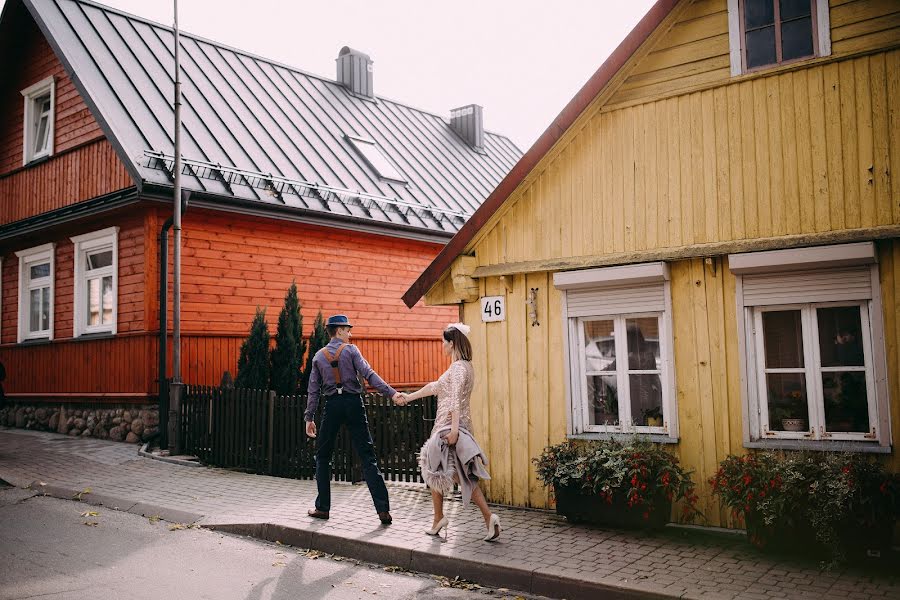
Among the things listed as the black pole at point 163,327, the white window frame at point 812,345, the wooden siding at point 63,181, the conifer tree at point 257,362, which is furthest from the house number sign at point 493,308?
the wooden siding at point 63,181

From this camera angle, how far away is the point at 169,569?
646cm

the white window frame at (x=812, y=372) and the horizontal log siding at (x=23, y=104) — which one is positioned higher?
the horizontal log siding at (x=23, y=104)

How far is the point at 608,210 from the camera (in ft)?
28.5

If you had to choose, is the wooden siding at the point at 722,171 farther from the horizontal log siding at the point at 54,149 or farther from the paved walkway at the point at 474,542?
the horizontal log siding at the point at 54,149

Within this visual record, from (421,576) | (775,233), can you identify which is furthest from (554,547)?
(775,233)

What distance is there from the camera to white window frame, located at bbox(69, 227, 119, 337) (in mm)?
15000

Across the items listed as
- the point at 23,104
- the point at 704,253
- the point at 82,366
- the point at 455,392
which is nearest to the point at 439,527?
the point at 455,392

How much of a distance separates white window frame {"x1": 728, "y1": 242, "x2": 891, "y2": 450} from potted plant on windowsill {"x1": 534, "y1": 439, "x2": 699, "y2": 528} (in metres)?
0.82

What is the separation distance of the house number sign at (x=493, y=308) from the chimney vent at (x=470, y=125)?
663 inches

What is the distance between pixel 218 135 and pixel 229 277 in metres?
3.21

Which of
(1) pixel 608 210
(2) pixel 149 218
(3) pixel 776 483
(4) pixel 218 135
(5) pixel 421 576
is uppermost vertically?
(4) pixel 218 135

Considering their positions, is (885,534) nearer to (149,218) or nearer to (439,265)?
(439,265)

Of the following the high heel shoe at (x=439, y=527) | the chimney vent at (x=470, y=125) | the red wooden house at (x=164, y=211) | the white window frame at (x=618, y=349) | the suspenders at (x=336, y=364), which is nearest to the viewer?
the high heel shoe at (x=439, y=527)

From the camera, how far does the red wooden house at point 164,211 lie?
1452cm
